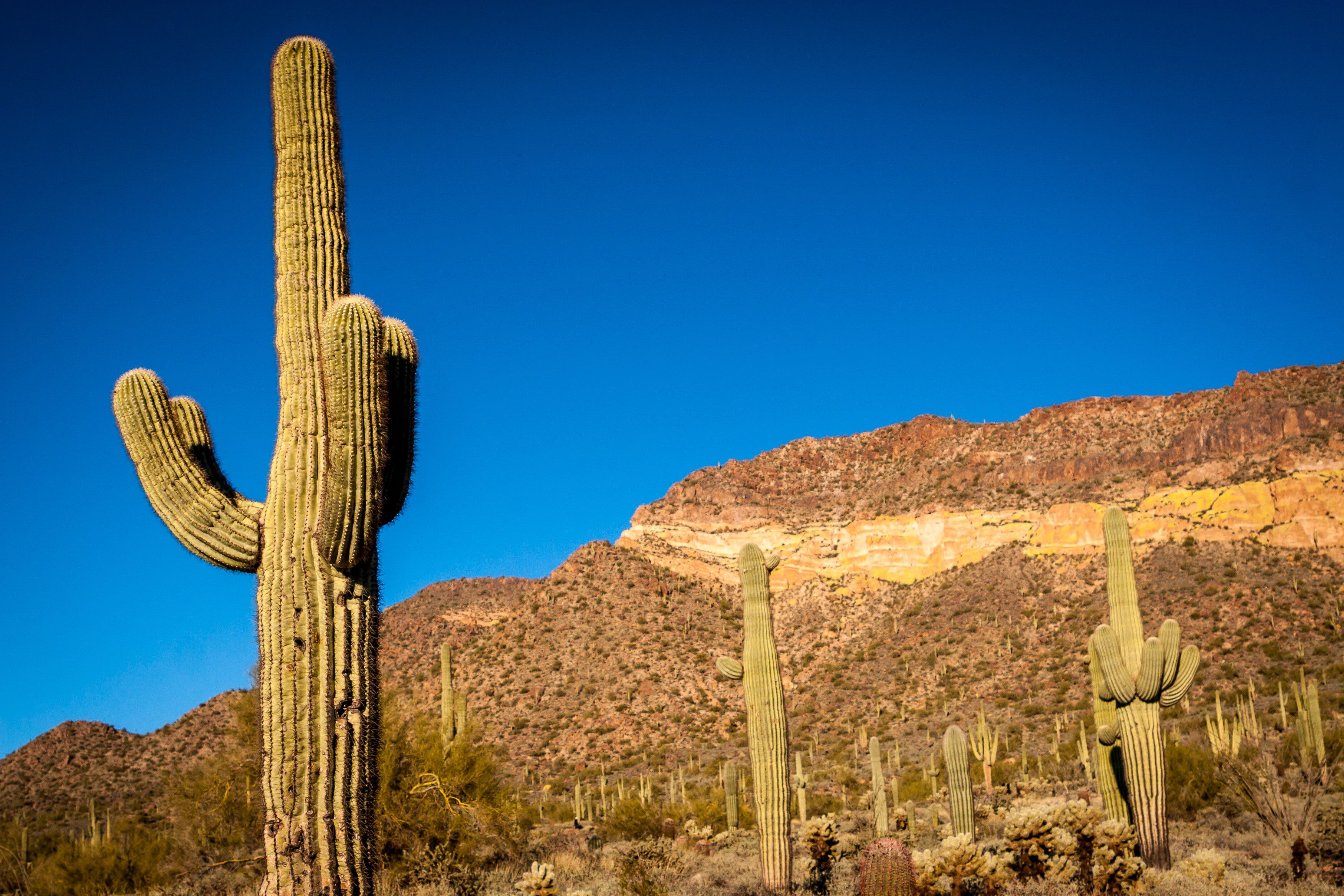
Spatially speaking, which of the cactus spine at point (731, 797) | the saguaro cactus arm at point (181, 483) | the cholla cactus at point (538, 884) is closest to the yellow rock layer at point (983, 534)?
the cactus spine at point (731, 797)

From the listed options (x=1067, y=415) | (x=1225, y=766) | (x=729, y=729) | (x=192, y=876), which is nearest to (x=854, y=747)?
(x=729, y=729)

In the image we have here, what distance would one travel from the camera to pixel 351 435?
17.2 ft

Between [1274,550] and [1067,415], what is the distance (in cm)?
2505

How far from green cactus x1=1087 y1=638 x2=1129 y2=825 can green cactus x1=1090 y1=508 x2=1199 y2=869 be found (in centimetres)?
12

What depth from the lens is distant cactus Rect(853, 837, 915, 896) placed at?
7.80 m

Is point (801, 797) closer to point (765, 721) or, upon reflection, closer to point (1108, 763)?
point (1108, 763)

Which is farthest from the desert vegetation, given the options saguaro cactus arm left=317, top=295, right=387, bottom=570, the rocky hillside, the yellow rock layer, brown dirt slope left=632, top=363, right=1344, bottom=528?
brown dirt slope left=632, top=363, right=1344, bottom=528

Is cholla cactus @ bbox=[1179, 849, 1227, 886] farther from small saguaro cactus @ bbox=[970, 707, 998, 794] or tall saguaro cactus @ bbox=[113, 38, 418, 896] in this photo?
small saguaro cactus @ bbox=[970, 707, 998, 794]

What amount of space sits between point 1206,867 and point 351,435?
10.2m

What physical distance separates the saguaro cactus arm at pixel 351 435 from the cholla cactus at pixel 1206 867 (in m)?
9.58

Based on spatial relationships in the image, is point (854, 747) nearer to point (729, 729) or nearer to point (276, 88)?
point (729, 729)

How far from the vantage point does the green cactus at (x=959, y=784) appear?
12.5 m

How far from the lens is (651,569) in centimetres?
5916

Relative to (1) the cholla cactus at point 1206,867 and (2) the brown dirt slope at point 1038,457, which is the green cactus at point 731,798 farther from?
(2) the brown dirt slope at point 1038,457
